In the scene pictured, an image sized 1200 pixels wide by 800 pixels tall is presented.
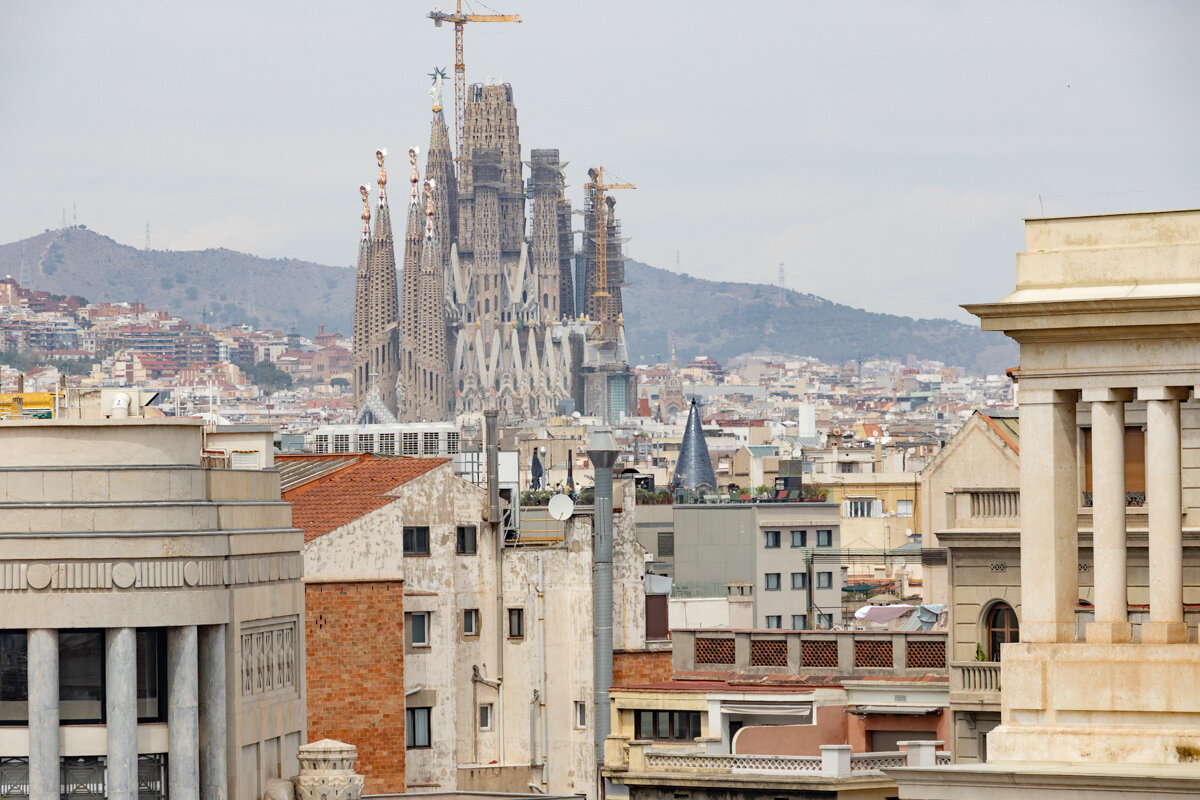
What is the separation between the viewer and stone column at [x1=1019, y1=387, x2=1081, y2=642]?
50.7 ft

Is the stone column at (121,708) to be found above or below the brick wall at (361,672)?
above

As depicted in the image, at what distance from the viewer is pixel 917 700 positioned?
34656 millimetres

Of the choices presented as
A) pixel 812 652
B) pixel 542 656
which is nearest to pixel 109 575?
pixel 812 652

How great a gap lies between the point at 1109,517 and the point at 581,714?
27.2 m

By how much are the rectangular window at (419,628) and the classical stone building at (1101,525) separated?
23631 millimetres

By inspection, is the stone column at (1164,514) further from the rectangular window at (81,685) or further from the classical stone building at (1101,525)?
the rectangular window at (81,685)

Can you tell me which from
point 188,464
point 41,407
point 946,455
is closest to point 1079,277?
point 188,464

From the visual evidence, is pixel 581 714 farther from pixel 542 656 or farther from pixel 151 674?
pixel 151 674

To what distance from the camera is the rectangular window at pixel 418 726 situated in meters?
38.0

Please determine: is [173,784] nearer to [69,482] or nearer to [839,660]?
[69,482]

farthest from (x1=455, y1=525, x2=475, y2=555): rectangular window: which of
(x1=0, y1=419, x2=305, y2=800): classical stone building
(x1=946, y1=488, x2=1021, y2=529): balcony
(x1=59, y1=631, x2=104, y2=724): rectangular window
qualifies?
(x1=59, y1=631, x2=104, y2=724): rectangular window

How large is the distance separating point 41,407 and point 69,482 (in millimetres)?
6962

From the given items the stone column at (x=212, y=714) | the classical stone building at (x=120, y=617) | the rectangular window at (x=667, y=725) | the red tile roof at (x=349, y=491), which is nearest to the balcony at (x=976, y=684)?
the rectangular window at (x=667, y=725)

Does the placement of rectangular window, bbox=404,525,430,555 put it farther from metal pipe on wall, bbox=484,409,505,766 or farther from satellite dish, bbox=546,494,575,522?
satellite dish, bbox=546,494,575,522
